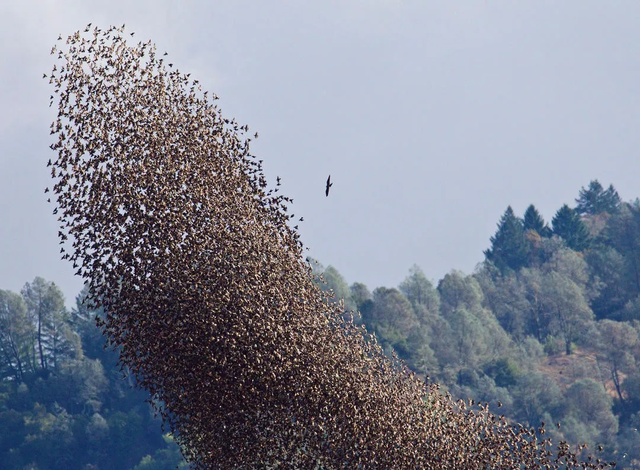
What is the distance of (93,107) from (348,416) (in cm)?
668

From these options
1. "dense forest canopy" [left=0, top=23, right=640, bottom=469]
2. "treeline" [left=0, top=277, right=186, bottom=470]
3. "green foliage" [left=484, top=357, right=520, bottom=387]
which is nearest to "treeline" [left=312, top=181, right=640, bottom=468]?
"green foliage" [left=484, top=357, right=520, bottom=387]

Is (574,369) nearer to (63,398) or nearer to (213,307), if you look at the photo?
(63,398)

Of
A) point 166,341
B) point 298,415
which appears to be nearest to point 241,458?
point 298,415

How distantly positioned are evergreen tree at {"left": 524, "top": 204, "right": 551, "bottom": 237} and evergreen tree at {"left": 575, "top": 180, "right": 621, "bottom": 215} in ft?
28.6

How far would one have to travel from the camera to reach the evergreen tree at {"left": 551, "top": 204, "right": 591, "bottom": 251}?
132 meters

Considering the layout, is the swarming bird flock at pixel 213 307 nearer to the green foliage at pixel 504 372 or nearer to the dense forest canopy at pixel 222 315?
the dense forest canopy at pixel 222 315

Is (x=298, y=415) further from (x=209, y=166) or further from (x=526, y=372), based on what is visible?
(x=526, y=372)

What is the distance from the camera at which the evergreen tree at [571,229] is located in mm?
131875

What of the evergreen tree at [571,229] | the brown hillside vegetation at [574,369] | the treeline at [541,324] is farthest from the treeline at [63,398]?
the evergreen tree at [571,229]

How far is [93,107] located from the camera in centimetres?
1684

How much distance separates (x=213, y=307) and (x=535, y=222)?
428 ft

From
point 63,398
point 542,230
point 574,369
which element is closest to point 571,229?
point 542,230

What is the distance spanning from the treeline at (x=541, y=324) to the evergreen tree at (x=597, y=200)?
139 inches

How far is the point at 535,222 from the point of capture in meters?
143
